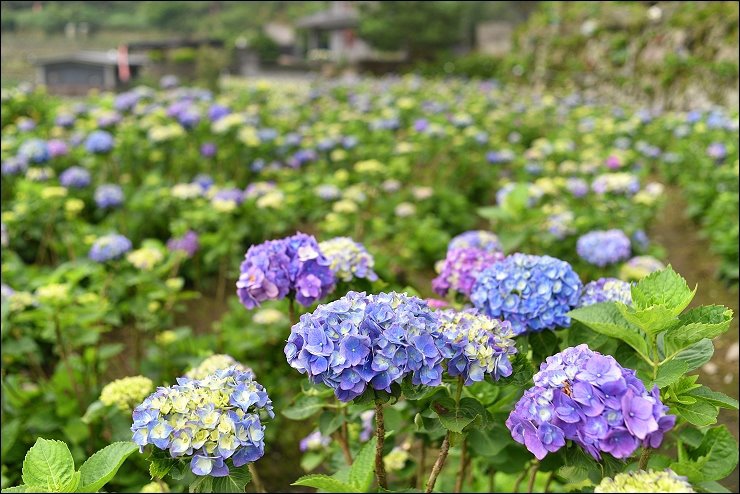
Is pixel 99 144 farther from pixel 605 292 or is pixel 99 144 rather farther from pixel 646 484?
pixel 646 484

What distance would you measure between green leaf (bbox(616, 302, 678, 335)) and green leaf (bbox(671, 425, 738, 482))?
0.32m

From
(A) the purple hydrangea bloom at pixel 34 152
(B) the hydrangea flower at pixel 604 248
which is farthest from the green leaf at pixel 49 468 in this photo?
(A) the purple hydrangea bloom at pixel 34 152

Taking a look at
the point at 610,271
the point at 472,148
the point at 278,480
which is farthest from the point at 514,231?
the point at 472,148

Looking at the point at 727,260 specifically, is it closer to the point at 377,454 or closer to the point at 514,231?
the point at 514,231

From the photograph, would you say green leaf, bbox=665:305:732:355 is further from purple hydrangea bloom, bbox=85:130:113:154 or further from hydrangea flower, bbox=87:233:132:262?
purple hydrangea bloom, bbox=85:130:113:154

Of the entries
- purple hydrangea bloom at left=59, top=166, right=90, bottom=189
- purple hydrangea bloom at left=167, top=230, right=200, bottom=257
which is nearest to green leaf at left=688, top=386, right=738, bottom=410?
purple hydrangea bloom at left=167, top=230, right=200, bottom=257

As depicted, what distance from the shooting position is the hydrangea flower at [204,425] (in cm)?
105

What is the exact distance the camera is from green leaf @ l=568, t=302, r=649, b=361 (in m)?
1.26

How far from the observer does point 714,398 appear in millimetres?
1207

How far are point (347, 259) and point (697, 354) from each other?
33.3 inches

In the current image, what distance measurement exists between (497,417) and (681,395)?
49 cm

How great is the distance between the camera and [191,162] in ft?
17.7

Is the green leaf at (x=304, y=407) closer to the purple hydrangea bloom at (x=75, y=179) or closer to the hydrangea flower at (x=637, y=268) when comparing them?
the hydrangea flower at (x=637, y=268)

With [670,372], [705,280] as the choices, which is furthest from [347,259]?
[705,280]
